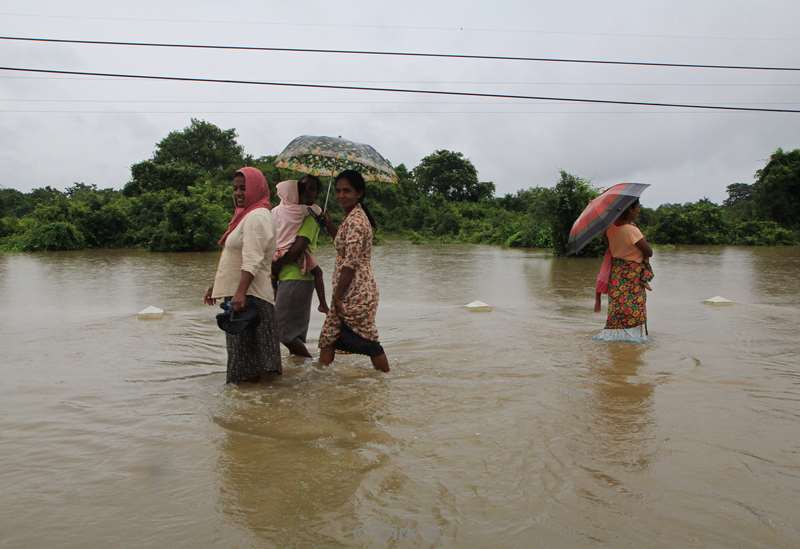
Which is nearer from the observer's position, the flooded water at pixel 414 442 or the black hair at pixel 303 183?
the flooded water at pixel 414 442

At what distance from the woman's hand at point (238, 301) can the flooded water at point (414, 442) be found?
64 cm

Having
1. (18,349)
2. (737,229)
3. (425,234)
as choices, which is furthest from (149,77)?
(737,229)

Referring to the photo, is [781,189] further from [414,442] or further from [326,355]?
[414,442]

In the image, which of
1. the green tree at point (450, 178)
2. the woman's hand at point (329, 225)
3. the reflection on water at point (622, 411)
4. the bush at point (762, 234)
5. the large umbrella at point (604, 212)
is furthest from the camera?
the green tree at point (450, 178)

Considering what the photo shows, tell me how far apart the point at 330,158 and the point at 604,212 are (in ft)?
9.08

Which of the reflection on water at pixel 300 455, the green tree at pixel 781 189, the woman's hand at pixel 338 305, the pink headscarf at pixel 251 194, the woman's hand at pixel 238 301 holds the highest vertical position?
the green tree at pixel 781 189

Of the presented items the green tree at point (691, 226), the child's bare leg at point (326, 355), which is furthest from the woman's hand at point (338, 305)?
the green tree at point (691, 226)

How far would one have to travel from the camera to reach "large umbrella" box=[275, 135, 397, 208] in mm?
5625

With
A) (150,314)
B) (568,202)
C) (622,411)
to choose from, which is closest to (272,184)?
(568,202)

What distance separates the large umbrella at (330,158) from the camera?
18.5ft

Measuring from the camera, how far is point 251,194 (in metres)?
4.75

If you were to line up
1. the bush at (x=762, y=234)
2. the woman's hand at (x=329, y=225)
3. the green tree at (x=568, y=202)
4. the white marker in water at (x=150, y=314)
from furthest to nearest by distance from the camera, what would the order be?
the bush at (x=762, y=234), the green tree at (x=568, y=202), the white marker in water at (x=150, y=314), the woman's hand at (x=329, y=225)

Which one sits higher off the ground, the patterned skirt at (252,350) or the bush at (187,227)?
the bush at (187,227)

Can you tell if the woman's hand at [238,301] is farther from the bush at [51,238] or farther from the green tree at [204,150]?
the green tree at [204,150]
